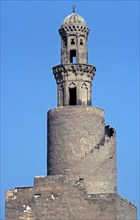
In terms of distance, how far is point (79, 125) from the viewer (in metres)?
51.0

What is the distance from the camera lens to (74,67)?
172 ft

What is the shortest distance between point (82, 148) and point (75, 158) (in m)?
0.74

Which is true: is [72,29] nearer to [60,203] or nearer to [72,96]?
[72,96]

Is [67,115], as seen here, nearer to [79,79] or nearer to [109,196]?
[79,79]

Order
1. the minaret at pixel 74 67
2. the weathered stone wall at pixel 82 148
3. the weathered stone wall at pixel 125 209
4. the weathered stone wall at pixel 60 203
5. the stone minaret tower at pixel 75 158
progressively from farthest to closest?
the minaret at pixel 74 67
the weathered stone wall at pixel 82 148
the stone minaret tower at pixel 75 158
the weathered stone wall at pixel 125 209
the weathered stone wall at pixel 60 203

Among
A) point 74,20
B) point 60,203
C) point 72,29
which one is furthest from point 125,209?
point 74,20

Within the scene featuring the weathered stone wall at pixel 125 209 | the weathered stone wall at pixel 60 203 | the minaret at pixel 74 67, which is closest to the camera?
the weathered stone wall at pixel 60 203

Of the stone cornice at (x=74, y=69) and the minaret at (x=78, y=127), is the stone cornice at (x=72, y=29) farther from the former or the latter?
the stone cornice at (x=74, y=69)

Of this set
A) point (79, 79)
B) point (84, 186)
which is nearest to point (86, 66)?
point (79, 79)

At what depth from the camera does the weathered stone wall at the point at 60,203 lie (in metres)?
47.7

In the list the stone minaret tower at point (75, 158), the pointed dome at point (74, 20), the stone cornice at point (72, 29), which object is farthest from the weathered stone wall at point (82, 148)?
the pointed dome at point (74, 20)

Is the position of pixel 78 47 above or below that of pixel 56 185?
above

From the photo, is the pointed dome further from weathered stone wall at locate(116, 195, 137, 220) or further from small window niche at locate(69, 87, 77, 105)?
weathered stone wall at locate(116, 195, 137, 220)

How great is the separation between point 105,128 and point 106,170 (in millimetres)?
3646
